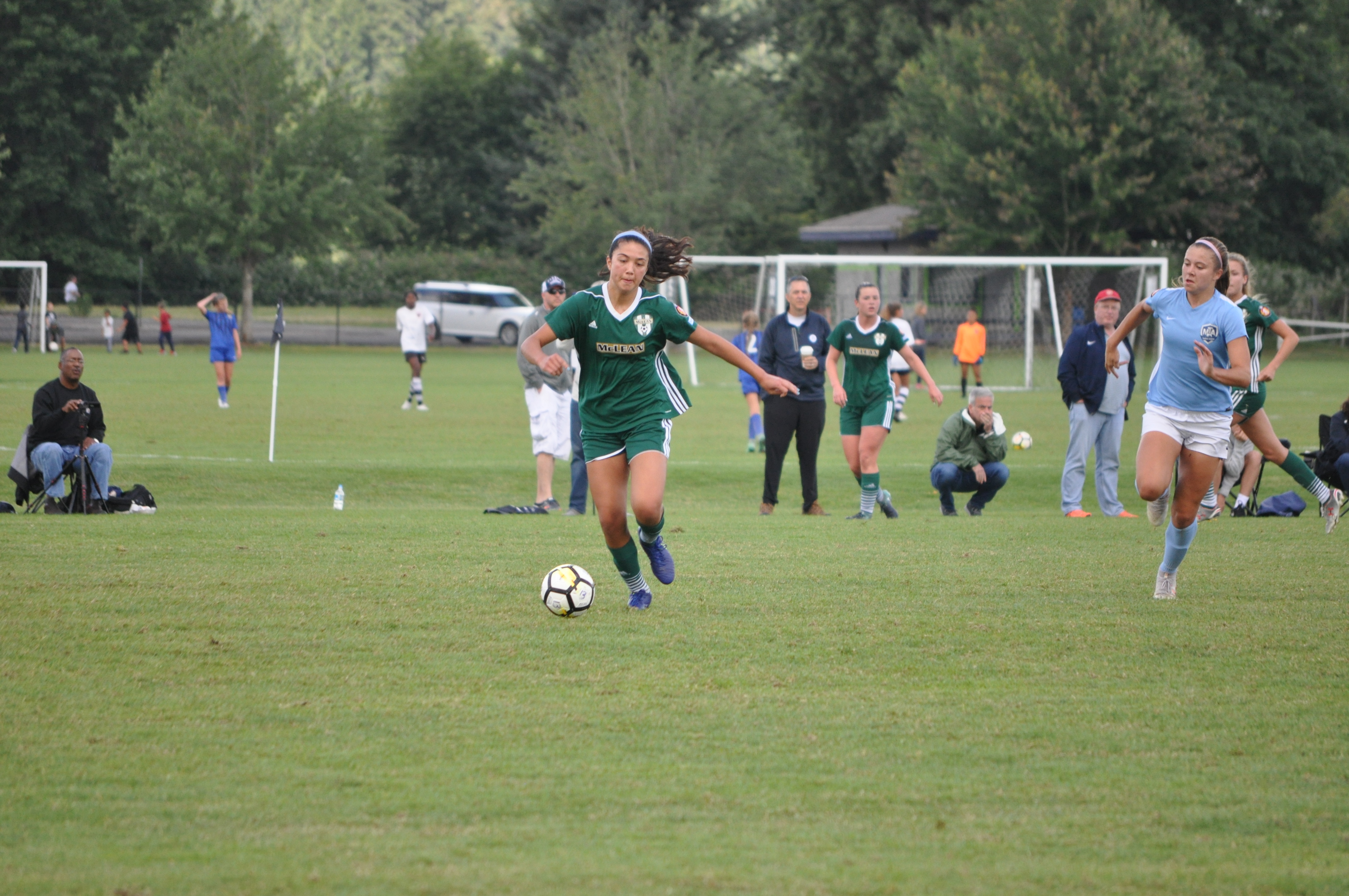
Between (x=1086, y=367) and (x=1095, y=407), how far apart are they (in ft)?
1.43

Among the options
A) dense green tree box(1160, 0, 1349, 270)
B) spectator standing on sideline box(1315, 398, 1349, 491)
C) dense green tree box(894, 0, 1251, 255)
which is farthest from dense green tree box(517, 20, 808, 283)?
spectator standing on sideline box(1315, 398, 1349, 491)

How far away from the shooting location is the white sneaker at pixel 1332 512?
10.4 metres

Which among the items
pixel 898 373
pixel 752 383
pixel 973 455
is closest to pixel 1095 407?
pixel 973 455

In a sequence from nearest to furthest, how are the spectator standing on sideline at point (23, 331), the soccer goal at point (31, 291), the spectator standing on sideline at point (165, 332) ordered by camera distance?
1. the soccer goal at point (31, 291)
2. the spectator standing on sideline at point (23, 331)
3. the spectator standing on sideline at point (165, 332)

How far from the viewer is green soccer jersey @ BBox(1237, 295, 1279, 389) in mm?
8844

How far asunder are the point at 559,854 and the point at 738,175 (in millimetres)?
46771

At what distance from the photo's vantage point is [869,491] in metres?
12.1

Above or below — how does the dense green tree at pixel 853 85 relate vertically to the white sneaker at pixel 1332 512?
above

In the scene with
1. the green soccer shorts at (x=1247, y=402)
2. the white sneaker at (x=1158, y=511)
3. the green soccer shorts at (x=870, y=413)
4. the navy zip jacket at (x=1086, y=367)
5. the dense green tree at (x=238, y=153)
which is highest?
the dense green tree at (x=238, y=153)

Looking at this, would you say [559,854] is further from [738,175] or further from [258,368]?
[738,175]

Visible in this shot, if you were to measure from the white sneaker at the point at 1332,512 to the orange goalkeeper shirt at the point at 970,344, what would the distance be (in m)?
16.2

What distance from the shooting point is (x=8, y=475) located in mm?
11781

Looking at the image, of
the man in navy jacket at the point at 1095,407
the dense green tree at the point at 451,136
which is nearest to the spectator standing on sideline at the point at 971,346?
the man in navy jacket at the point at 1095,407

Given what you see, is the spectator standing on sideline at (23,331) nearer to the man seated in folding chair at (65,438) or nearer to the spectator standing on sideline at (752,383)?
the spectator standing on sideline at (752,383)
